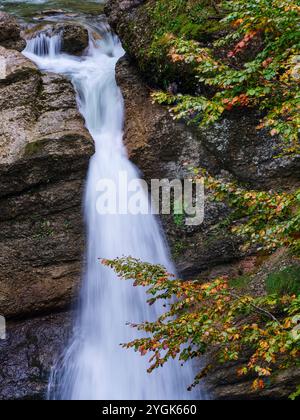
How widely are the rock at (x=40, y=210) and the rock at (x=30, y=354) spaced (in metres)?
0.23

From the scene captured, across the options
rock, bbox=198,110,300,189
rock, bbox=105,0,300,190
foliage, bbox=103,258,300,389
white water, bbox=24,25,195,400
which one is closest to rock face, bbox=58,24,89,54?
white water, bbox=24,25,195,400

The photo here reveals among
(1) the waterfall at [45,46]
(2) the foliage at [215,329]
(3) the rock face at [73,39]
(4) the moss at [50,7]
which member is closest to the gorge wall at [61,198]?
(2) the foliage at [215,329]

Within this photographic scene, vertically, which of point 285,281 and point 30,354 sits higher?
point 285,281

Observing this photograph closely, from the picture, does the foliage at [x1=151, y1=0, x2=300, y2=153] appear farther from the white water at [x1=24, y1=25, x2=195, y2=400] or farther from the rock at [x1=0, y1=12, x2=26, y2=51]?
the rock at [x1=0, y1=12, x2=26, y2=51]

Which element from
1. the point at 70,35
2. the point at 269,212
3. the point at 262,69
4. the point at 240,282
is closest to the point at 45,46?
the point at 70,35

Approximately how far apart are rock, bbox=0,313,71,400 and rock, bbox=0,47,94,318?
228 millimetres

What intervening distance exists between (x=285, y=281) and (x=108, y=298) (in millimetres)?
2746

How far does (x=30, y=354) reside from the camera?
6.55 meters

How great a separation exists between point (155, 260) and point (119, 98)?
10.5ft

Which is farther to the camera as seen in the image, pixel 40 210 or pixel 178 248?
pixel 178 248

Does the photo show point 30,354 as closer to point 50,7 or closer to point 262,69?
point 262,69

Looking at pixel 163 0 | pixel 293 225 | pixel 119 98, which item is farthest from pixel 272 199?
pixel 163 0

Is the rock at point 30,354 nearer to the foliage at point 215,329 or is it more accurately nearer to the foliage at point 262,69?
the foliage at point 215,329

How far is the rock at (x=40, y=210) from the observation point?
6.82m
